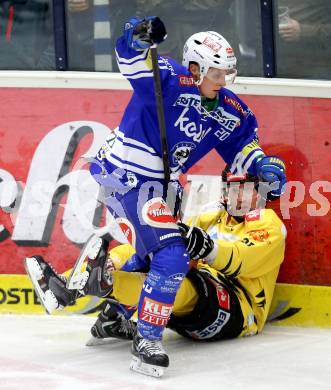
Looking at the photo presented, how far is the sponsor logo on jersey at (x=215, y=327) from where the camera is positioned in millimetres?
4355

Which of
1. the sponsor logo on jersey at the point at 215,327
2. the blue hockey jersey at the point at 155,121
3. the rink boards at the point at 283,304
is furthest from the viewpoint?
the rink boards at the point at 283,304

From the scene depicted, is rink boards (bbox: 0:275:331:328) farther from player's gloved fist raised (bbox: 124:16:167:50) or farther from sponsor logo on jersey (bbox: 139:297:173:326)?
player's gloved fist raised (bbox: 124:16:167:50)

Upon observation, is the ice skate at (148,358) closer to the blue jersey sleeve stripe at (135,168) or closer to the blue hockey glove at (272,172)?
the blue jersey sleeve stripe at (135,168)

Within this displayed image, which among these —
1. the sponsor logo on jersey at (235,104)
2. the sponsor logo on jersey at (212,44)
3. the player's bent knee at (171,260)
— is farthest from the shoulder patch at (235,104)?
the player's bent knee at (171,260)

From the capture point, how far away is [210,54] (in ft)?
13.6

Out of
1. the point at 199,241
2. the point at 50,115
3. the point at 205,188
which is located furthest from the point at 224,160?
the point at 50,115

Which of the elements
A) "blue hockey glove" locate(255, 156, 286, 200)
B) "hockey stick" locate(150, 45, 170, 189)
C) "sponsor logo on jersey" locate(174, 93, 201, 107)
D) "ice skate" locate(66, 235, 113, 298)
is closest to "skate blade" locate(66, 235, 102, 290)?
"ice skate" locate(66, 235, 113, 298)

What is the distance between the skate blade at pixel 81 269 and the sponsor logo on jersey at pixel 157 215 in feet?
0.89

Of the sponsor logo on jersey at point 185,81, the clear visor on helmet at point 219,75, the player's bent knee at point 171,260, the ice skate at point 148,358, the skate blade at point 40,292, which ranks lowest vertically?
the ice skate at point 148,358

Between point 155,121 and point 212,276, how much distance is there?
32.1 inches

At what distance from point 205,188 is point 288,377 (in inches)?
54.9

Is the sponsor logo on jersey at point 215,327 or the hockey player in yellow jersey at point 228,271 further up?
the hockey player in yellow jersey at point 228,271

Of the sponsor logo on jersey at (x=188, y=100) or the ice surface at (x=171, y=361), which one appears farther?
the sponsor logo on jersey at (x=188, y=100)

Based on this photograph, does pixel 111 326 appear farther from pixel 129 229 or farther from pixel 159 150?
pixel 159 150
